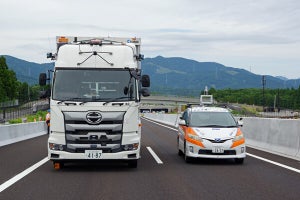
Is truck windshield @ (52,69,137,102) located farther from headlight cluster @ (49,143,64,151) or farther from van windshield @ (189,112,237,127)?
van windshield @ (189,112,237,127)

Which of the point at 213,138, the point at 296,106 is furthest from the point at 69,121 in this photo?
the point at 296,106

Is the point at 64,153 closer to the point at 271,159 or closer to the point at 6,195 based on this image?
the point at 6,195

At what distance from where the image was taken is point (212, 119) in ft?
48.8

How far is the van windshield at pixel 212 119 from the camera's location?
1454 cm

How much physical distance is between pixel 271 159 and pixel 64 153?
651 cm

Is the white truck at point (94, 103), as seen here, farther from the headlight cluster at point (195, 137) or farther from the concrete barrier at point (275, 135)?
the concrete barrier at point (275, 135)

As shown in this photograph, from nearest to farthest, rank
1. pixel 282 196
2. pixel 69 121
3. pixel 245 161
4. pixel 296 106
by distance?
1. pixel 282 196
2. pixel 69 121
3. pixel 245 161
4. pixel 296 106

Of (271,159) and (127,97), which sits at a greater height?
(127,97)

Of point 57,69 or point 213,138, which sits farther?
point 213,138

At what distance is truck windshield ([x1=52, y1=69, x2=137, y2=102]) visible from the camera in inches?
463

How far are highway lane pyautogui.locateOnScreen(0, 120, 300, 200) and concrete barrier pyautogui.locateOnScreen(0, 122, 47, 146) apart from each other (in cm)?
673

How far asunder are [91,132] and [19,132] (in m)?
14.3

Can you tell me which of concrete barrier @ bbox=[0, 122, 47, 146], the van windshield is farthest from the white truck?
concrete barrier @ bbox=[0, 122, 47, 146]

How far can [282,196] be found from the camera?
8.62 metres
